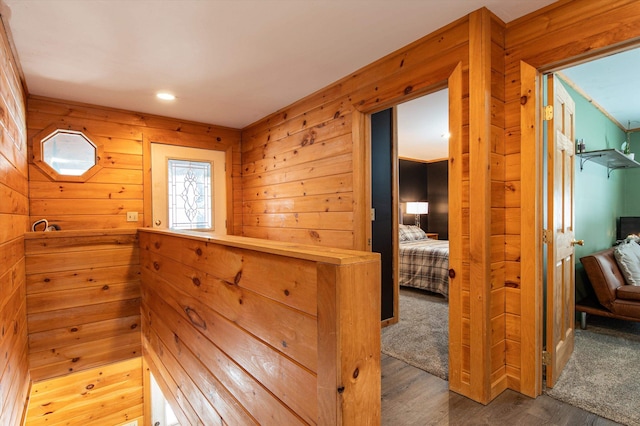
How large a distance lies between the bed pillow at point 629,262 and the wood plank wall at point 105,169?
15.5 ft

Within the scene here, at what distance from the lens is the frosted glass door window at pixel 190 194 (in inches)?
150

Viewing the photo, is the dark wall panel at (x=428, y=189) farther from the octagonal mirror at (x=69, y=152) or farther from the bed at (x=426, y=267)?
the octagonal mirror at (x=69, y=152)

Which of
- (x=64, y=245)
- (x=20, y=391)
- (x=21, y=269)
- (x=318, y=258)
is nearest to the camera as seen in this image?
(x=318, y=258)

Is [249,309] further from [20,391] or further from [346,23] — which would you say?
[20,391]

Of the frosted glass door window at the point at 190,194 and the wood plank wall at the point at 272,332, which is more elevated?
the frosted glass door window at the point at 190,194

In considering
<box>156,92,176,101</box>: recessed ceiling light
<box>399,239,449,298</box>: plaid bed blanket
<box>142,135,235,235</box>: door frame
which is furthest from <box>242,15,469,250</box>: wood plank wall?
<box>399,239,449,298</box>: plaid bed blanket

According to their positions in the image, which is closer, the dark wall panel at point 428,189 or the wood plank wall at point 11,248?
the wood plank wall at point 11,248

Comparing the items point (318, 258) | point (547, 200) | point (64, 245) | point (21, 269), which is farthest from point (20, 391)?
point (547, 200)

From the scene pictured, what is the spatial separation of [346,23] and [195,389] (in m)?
2.35

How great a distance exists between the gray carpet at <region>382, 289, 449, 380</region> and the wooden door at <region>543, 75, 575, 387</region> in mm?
706

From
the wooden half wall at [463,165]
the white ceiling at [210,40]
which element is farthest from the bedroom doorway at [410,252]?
the white ceiling at [210,40]

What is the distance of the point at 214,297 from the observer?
1.62 m

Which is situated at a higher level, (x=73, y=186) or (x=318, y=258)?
(x=73, y=186)

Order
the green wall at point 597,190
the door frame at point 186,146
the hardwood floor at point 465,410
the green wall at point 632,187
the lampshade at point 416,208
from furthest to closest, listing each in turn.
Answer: the lampshade at point 416,208, the green wall at point 632,187, the door frame at point 186,146, the green wall at point 597,190, the hardwood floor at point 465,410
